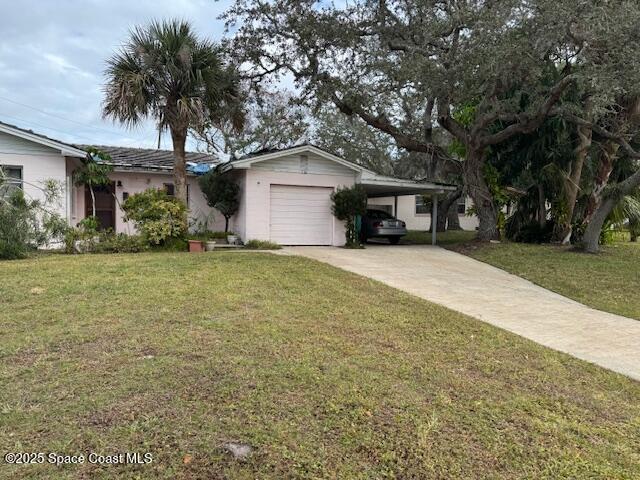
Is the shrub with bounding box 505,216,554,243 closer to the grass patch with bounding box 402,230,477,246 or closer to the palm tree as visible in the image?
the grass patch with bounding box 402,230,477,246

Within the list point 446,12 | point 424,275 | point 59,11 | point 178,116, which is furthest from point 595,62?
point 59,11

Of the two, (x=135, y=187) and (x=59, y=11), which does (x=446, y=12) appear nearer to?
(x=59, y=11)

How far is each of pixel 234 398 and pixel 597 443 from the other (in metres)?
2.71

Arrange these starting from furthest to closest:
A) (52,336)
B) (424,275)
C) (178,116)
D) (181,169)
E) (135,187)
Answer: (135,187) < (181,169) < (178,116) < (424,275) < (52,336)

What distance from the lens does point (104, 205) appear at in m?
16.4

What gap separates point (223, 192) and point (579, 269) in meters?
11.0

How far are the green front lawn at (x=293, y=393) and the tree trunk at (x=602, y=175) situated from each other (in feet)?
42.2

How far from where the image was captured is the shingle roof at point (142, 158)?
1623cm

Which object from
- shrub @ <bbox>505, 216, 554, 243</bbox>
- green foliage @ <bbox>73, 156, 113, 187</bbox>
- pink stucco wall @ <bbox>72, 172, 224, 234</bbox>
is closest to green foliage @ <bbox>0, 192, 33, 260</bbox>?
green foliage @ <bbox>73, 156, 113, 187</bbox>

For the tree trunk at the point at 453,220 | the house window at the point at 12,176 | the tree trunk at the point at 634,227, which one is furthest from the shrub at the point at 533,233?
the house window at the point at 12,176

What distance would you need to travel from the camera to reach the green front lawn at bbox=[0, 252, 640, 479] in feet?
9.55

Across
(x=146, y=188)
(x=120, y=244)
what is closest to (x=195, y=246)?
(x=120, y=244)

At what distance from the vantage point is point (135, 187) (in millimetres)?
16766

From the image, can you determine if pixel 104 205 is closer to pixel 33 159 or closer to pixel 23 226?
pixel 33 159
